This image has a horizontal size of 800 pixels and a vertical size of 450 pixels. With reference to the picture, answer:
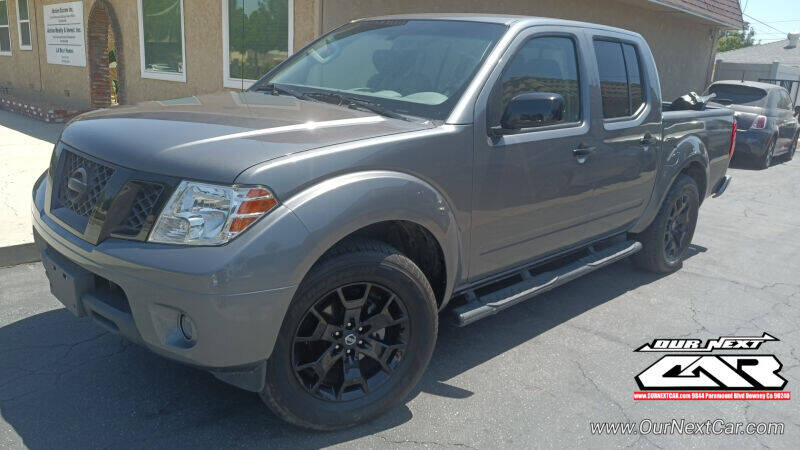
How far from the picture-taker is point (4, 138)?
Answer: 34.1 feet

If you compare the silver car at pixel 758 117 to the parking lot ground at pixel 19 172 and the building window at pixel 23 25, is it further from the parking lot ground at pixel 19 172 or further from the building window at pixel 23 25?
the building window at pixel 23 25

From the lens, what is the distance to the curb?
4730mm

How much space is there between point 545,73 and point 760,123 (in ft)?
34.3

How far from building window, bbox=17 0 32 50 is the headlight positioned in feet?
56.2

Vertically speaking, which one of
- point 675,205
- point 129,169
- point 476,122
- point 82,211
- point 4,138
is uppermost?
point 476,122

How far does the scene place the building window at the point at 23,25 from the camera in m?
16.5

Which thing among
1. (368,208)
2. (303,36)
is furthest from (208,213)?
(303,36)

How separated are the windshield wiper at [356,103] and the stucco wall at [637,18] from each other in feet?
15.8

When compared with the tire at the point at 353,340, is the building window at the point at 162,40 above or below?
above

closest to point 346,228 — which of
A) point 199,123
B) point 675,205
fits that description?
point 199,123

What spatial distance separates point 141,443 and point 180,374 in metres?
0.60

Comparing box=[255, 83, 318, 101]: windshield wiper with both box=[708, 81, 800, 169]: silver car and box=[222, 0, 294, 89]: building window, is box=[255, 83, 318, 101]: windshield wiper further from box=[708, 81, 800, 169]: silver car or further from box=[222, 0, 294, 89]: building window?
box=[708, 81, 800, 169]: silver car

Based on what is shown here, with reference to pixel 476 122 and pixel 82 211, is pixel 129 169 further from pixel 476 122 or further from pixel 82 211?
pixel 476 122

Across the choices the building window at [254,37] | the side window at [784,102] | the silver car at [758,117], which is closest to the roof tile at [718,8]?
the silver car at [758,117]
